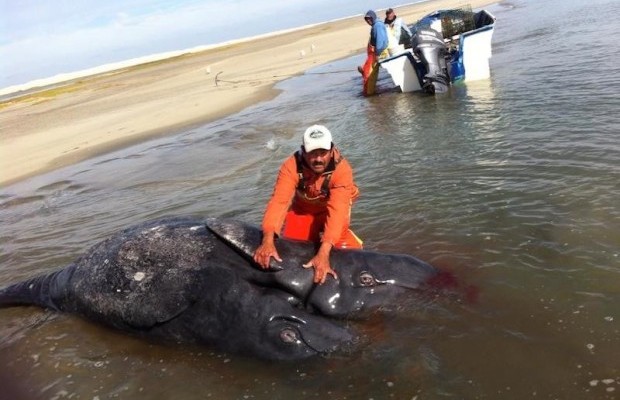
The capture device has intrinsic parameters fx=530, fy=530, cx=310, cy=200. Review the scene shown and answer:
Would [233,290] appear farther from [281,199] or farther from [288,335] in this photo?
[281,199]

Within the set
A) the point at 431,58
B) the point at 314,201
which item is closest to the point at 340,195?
the point at 314,201

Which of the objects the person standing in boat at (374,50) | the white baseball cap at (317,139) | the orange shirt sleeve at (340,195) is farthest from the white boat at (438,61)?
the white baseball cap at (317,139)

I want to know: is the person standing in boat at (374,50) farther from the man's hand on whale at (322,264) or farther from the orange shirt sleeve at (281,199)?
the man's hand on whale at (322,264)

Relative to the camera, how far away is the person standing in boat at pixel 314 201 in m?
5.21

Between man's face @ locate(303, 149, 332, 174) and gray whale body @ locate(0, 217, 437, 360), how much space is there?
81 cm

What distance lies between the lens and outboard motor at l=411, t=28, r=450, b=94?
14633mm

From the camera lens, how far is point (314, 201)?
6.23m

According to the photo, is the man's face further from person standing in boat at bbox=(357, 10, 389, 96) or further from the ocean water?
person standing in boat at bbox=(357, 10, 389, 96)

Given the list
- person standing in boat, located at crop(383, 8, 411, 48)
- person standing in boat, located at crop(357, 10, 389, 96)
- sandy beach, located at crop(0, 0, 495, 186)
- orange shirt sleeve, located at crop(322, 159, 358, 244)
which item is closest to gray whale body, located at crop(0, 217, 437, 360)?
orange shirt sleeve, located at crop(322, 159, 358, 244)

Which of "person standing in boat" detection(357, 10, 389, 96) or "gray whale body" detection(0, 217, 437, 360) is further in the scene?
"person standing in boat" detection(357, 10, 389, 96)

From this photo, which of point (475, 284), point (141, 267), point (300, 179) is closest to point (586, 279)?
point (475, 284)

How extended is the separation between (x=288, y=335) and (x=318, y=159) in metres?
1.85

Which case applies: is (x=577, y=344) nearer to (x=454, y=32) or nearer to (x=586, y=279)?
(x=586, y=279)

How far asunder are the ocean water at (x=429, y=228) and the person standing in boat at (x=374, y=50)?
1648mm
